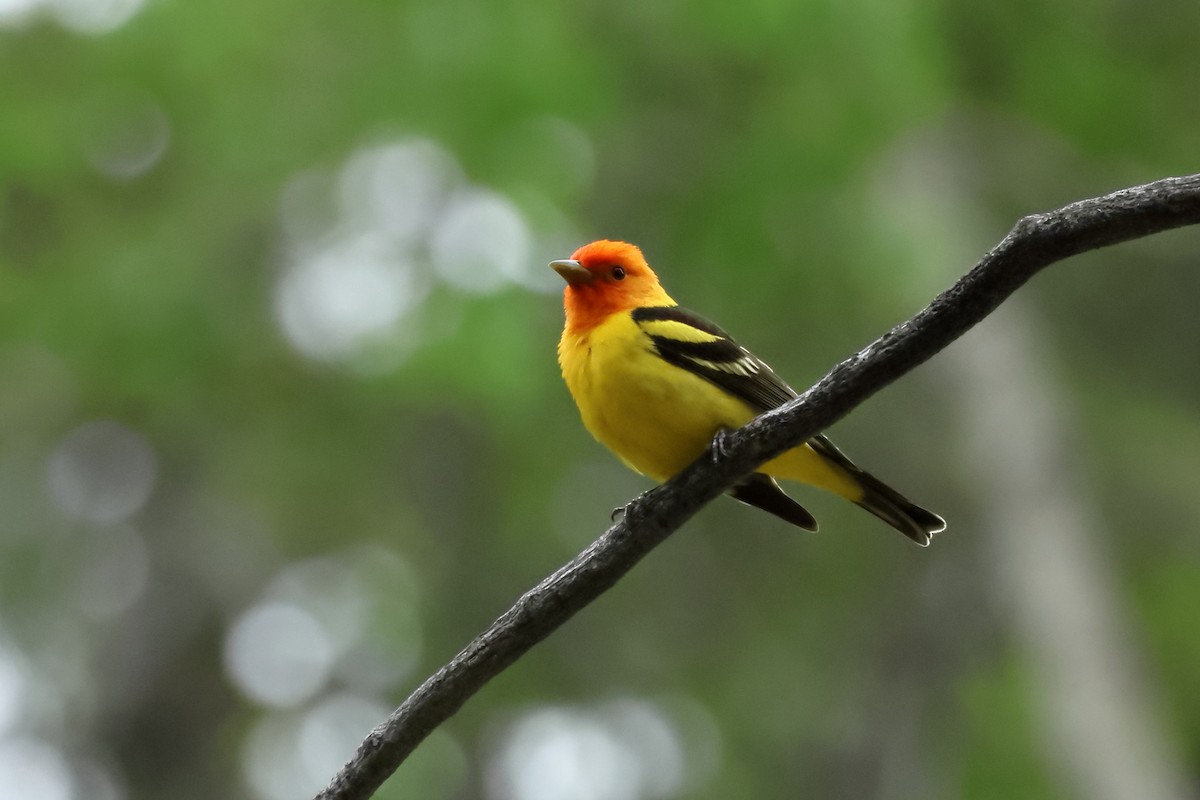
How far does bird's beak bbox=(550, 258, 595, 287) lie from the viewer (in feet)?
16.4

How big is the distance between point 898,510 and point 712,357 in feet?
2.78

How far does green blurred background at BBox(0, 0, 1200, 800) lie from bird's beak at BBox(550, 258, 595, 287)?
88.0 inches

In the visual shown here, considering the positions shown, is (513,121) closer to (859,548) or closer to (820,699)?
(859,548)

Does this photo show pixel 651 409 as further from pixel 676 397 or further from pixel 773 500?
pixel 773 500

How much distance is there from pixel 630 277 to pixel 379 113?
3.57m

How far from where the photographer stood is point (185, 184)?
8.87m

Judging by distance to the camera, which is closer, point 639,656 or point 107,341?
point 107,341

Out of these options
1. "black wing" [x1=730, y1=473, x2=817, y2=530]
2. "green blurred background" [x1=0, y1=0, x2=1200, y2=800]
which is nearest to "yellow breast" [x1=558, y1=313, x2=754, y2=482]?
"black wing" [x1=730, y1=473, x2=817, y2=530]

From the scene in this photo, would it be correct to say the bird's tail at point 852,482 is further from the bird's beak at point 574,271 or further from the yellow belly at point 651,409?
the bird's beak at point 574,271

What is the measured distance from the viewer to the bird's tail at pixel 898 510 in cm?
456

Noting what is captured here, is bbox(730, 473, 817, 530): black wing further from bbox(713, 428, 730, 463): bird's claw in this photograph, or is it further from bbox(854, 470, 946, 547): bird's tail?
bbox(713, 428, 730, 463): bird's claw

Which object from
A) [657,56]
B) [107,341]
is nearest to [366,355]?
[107,341]

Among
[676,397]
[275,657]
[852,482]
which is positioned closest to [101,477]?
[275,657]

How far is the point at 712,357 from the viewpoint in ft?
15.1
